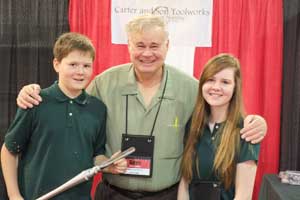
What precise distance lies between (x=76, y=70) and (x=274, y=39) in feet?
6.78

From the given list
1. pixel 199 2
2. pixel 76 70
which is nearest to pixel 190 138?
pixel 76 70

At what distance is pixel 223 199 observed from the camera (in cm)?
178

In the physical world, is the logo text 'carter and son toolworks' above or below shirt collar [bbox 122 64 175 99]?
above

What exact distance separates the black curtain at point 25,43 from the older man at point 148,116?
1.67m

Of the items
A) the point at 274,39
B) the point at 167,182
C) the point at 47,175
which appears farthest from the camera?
the point at 274,39

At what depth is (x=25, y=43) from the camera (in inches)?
138

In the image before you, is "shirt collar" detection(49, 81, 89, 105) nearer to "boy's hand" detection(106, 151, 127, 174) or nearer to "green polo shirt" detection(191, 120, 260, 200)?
"boy's hand" detection(106, 151, 127, 174)

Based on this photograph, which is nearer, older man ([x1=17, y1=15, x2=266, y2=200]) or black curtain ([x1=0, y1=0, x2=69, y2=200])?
older man ([x1=17, y1=15, x2=266, y2=200])

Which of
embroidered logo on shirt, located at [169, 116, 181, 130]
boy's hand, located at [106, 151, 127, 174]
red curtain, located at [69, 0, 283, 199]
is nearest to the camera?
boy's hand, located at [106, 151, 127, 174]

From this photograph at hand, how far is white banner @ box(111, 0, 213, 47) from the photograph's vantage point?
3301 millimetres

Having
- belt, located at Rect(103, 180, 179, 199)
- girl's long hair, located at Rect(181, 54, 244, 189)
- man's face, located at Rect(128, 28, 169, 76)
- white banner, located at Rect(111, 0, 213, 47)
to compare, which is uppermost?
white banner, located at Rect(111, 0, 213, 47)

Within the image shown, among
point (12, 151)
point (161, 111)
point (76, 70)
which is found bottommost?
point (12, 151)

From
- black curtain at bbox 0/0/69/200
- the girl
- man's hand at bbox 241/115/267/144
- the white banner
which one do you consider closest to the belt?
the girl

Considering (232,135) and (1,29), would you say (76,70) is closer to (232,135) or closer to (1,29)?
(232,135)
